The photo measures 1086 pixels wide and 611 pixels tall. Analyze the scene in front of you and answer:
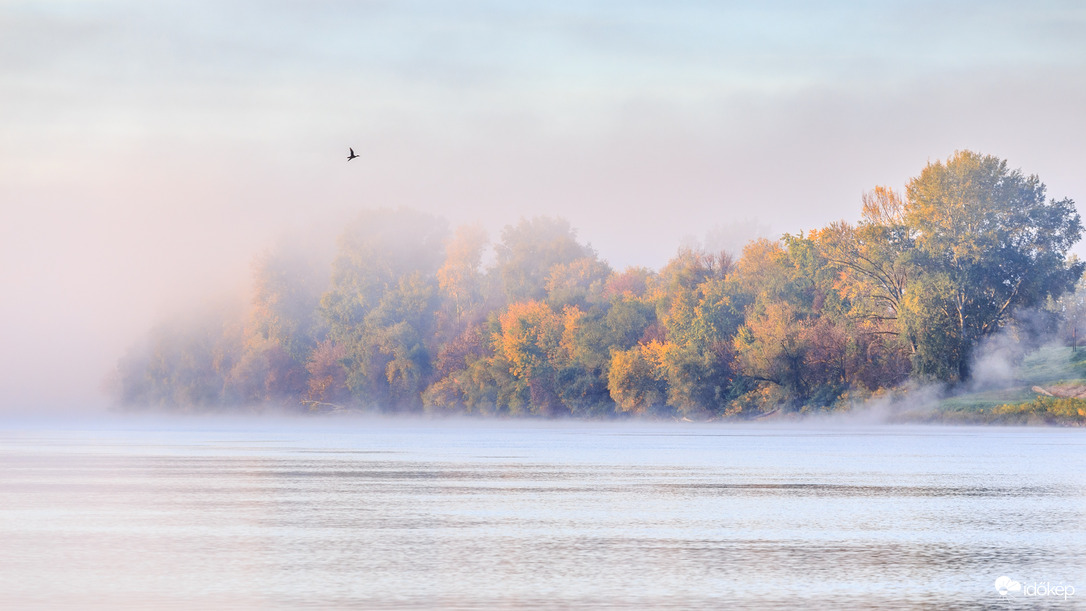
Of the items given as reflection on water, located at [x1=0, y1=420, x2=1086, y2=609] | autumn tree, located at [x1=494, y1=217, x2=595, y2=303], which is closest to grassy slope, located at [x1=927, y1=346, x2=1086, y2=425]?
reflection on water, located at [x1=0, y1=420, x2=1086, y2=609]

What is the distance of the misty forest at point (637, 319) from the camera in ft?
311

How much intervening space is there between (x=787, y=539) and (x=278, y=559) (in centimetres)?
825

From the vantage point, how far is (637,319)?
12006 cm

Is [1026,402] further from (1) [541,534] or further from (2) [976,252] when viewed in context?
(1) [541,534]

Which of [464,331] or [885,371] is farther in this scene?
[464,331]

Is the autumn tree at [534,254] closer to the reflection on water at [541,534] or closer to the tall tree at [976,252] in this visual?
the tall tree at [976,252]

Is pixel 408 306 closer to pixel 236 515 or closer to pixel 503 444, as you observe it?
pixel 503 444

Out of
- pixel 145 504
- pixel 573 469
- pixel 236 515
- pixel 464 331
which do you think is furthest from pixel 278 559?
pixel 464 331

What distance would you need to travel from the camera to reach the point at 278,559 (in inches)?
770

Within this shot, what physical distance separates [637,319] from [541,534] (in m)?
97.9

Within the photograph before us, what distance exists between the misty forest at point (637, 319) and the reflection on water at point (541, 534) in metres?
55.2

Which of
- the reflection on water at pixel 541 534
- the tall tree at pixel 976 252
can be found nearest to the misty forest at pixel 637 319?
the tall tree at pixel 976 252

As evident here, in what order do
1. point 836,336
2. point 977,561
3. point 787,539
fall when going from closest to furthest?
point 977,561, point 787,539, point 836,336

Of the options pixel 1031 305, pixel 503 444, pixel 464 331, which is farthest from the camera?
pixel 464 331
